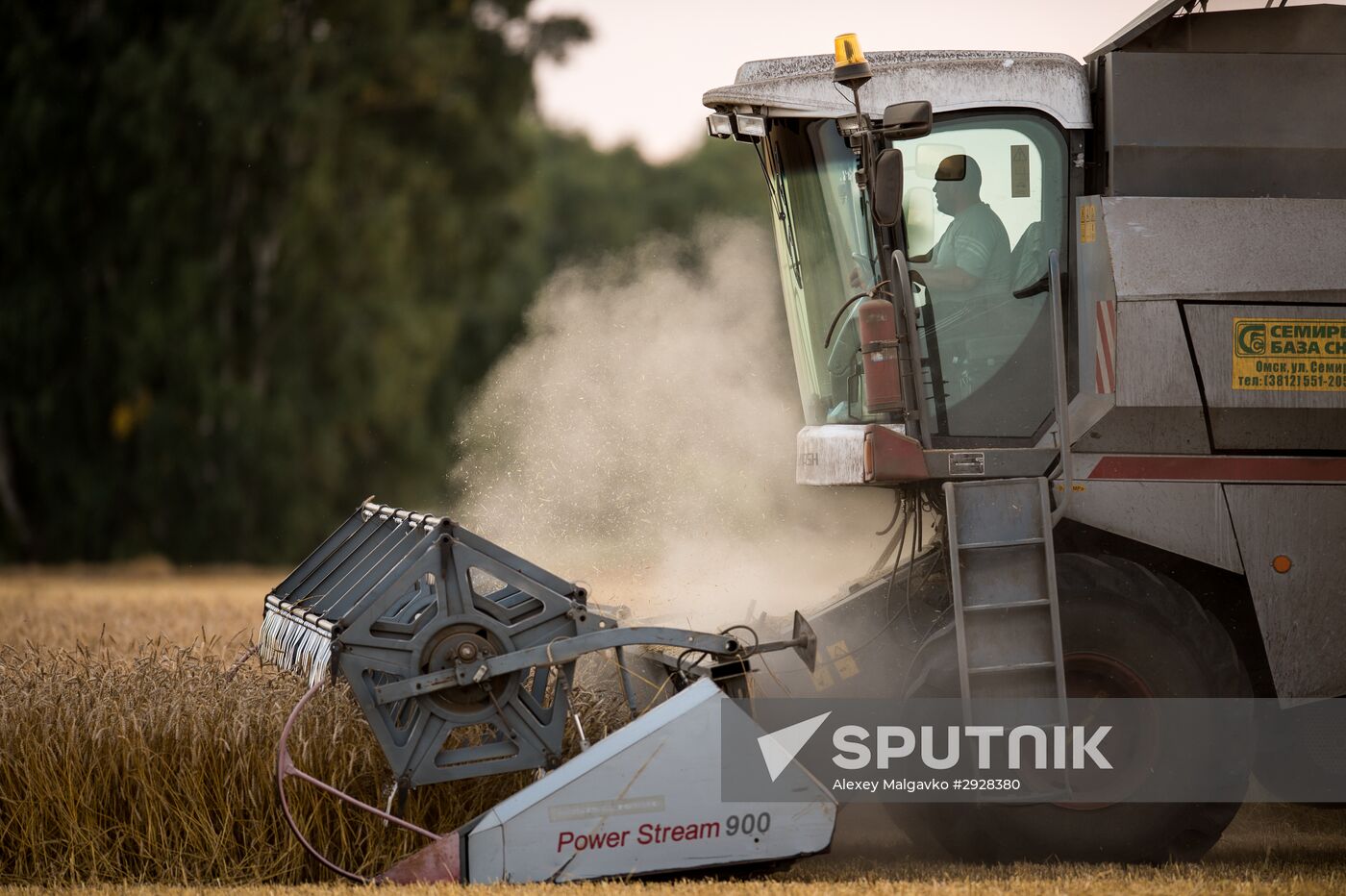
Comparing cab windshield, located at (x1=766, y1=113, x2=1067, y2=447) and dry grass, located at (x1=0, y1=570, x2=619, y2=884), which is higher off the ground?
cab windshield, located at (x1=766, y1=113, x2=1067, y2=447)

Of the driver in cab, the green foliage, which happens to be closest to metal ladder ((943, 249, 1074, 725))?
the driver in cab

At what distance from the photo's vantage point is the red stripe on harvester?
5.48 metres

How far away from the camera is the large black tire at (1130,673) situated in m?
5.32

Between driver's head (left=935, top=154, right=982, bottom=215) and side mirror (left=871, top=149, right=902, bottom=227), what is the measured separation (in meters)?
0.56

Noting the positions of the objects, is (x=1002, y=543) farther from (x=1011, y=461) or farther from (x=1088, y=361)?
(x=1088, y=361)

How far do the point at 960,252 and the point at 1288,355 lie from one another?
1.19 metres

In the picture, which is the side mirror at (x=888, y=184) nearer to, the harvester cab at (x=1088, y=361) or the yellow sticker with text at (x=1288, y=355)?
the harvester cab at (x=1088, y=361)

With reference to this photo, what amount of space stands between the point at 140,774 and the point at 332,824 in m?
0.68

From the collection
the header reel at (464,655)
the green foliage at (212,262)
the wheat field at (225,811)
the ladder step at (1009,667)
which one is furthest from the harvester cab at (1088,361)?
the green foliage at (212,262)

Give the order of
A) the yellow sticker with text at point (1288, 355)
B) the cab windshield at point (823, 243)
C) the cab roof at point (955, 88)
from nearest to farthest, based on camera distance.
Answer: the yellow sticker with text at point (1288, 355)
the cab roof at point (955, 88)
the cab windshield at point (823, 243)

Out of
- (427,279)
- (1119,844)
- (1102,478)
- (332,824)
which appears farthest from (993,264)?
(427,279)

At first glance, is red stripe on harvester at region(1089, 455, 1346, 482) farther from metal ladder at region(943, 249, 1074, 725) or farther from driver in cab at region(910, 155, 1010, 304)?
driver in cab at region(910, 155, 1010, 304)

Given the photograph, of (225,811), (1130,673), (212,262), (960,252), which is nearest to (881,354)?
(960,252)

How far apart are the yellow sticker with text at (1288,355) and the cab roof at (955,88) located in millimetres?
994
